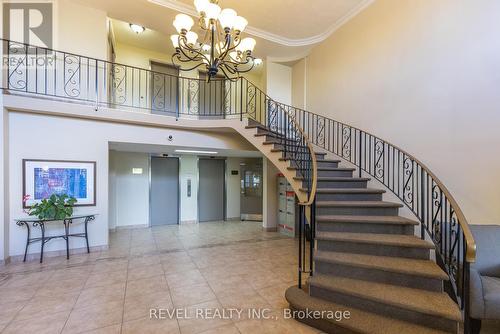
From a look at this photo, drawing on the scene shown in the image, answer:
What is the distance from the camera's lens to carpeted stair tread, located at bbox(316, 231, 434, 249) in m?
2.81

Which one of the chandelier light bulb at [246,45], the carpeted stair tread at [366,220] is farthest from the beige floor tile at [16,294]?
the chandelier light bulb at [246,45]

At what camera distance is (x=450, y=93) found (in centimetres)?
362

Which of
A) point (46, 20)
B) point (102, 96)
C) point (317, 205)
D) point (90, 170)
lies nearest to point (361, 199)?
point (317, 205)

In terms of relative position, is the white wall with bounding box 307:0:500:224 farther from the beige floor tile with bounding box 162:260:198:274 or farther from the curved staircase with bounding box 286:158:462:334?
the beige floor tile with bounding box 162:260:198:274

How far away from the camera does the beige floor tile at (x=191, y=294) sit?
3.06 metres

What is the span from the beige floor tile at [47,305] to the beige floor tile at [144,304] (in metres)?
0.69

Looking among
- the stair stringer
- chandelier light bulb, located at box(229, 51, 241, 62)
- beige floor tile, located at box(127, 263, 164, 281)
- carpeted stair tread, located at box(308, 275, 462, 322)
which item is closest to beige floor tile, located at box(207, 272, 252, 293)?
beige floor tile, located at box(127, 263, 164, 281)

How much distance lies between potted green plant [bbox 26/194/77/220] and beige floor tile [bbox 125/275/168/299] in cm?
192

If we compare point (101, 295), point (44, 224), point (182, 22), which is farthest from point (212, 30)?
point (44, 224)

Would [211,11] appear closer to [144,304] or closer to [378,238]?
[378,238]

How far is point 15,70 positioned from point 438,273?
686 cm

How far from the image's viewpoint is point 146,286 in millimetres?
3461

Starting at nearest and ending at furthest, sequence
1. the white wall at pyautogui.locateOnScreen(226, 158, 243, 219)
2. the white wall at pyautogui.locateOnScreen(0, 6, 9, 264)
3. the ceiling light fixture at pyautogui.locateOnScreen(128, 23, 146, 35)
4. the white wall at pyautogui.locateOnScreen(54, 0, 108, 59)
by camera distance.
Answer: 1. the white wall at pyautogui.locateOnScreen(0, 6, 9, 264)
2. the white wall at pyautogui.locateOnScreen(54, 0, 108, 59)
3. the ceiling light fixture at pyautogui.locateOnScreen(128, 23, 146, 35)
4. the white wall at pyautogui.locateOnScreen(226, 158, 243, 219)

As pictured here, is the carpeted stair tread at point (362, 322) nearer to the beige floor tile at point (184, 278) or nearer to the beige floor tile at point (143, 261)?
the beige floor tile at point (184, 278)
